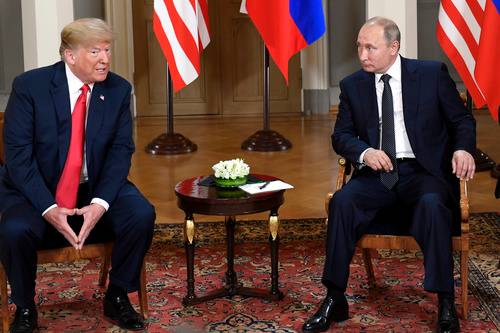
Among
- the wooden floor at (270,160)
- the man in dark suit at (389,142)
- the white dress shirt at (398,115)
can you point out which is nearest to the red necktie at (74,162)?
the man in dark suit at (389,142)

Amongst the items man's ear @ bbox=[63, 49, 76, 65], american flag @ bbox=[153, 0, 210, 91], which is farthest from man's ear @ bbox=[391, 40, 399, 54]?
american flag @ bbox=[153, 0, 210, 91]

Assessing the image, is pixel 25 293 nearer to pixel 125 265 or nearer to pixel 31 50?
pixel 125 265

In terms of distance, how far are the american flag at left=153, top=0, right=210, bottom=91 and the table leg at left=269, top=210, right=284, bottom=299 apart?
137 inches

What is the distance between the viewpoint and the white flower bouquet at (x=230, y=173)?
400 centimetres

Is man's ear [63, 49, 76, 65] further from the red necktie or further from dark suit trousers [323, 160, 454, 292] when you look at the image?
dark suit trousers [323, 160, 454, 292]

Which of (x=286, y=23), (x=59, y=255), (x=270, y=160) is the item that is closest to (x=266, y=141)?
(x=270, y=160)

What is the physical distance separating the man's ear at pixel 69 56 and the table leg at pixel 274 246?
108 cm

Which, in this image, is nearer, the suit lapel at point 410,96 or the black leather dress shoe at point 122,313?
the black leather dress shoe at point 122,313

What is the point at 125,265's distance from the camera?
3742 mm

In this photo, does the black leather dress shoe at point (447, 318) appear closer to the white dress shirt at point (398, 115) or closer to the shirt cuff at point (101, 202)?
the white dress shirt at point (398, 115)

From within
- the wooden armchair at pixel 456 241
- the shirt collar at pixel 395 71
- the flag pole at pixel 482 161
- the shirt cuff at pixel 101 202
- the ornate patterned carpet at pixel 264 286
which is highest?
the shirt collar at pixel 395 71

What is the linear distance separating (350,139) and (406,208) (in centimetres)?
40

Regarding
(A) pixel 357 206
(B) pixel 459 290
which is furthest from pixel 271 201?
(B) pixel 459 290

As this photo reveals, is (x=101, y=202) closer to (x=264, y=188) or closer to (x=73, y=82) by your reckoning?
(x=73, y=82)
